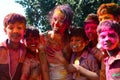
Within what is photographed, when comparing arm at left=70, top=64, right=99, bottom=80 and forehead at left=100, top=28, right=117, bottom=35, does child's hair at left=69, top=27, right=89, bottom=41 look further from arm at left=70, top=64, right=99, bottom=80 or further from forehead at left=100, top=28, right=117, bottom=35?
forehead at left=100, top=28, right=117, bottom=35

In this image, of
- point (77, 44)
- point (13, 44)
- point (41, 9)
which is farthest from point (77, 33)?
point (41, 9)

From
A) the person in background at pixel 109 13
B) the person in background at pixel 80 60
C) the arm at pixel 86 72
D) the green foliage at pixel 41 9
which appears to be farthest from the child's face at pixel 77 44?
the green foliage at pixel 41 9

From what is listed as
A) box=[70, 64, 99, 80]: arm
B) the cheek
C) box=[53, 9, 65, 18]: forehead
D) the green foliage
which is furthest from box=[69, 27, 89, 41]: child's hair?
the green foliage

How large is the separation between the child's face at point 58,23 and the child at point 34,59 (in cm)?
25

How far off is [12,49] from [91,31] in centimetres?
106

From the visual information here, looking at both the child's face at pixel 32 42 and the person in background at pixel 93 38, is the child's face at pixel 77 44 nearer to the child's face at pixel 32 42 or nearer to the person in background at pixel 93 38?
the person in background at pixel 93 38

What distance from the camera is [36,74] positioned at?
15.8 ft

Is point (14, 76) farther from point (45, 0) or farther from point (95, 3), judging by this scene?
point (45, 0)

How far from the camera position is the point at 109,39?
417cm

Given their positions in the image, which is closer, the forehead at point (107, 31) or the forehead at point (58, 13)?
the forehead at point (107, 31)

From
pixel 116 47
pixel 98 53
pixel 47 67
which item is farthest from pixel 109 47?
pixel 47 67

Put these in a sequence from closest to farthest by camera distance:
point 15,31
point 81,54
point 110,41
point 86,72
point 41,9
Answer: point 110,41 → point 15,31 → point 86,72 → point 81,54 → point 41,9

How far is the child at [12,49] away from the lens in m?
4.59

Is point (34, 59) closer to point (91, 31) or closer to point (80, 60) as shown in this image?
point (80, 60)
